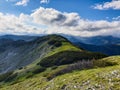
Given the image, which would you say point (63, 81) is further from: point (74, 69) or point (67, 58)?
point (67, 58)

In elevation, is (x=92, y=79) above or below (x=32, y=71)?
above

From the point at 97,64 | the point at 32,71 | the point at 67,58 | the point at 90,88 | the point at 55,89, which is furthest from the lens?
the point at 67,58

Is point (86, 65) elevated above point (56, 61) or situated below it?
above

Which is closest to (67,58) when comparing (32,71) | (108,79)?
(32,71)

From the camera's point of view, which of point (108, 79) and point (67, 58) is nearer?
point (108, 79)

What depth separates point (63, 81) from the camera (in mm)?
53219

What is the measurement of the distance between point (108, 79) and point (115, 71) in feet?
13.4

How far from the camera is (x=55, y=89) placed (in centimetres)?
5034

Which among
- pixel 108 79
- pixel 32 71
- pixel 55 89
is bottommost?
pixel 32 71

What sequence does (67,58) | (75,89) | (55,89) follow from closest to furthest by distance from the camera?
(75,89) → (55,89) → (67,58)

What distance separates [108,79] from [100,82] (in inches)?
67.5

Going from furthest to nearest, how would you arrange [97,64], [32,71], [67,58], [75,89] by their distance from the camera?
1. [67,58]
2. [32,71]
3. [97,64]
4. [75,89]

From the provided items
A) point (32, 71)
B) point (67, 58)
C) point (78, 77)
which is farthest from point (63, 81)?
point (67, 58)

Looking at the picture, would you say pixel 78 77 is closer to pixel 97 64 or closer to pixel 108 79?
pixel 108 79
